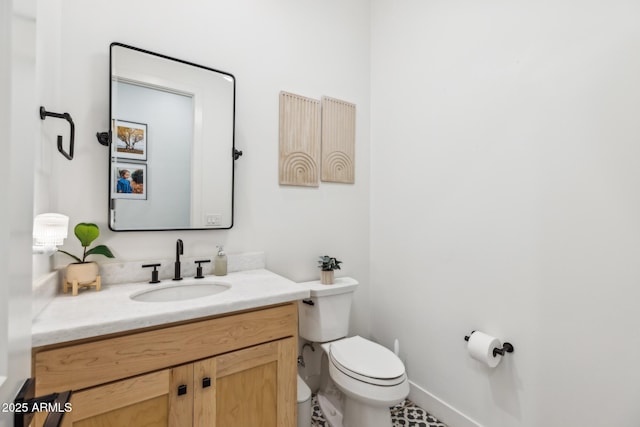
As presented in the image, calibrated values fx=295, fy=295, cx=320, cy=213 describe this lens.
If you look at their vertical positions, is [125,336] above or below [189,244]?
below

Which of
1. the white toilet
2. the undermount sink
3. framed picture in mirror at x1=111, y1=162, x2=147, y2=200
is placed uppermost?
framed picture in mirror at x1=111, y1=162, x2=147, y2=200

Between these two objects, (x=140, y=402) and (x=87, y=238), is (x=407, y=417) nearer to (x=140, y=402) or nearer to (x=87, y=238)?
(x=140, y=402)

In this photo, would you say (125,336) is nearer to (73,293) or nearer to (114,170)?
(73,293)

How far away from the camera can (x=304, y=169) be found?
6.37 ft

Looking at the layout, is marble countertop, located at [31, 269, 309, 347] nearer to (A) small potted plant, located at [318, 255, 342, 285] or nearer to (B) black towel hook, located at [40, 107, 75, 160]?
(A) small potted plant, located at [318, 255, 342, 285]

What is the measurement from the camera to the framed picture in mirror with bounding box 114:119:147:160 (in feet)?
4.54

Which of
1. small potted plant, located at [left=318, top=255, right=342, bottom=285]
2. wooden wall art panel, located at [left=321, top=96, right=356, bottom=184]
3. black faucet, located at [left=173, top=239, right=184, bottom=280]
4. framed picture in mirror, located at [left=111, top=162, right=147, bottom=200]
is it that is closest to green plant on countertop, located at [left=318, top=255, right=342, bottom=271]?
small potted plant, located at [left=318, top=255, right=342, bottom=285]

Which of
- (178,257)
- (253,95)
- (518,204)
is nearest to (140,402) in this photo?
(178,257)

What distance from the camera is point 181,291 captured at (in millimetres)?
1433

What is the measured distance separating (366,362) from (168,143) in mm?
1498

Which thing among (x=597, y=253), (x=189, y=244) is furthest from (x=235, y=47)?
(x=597, y=253)

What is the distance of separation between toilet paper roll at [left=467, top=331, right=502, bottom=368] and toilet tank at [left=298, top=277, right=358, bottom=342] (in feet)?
2.28

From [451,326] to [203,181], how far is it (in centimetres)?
161

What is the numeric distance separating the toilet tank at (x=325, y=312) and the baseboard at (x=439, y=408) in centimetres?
61
